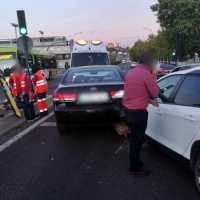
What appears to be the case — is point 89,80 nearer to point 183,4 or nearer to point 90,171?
point 90,171

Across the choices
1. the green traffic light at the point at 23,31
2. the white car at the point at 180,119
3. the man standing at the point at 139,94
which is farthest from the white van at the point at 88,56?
the man standing at the point at 139,94

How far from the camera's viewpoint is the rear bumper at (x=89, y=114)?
18.6ft

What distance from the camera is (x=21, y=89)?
27.2ft

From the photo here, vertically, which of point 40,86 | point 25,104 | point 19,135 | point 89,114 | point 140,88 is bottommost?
point 19,135

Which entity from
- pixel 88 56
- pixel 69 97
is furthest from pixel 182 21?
pixel 69 97

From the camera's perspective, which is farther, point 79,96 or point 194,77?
point 79,96

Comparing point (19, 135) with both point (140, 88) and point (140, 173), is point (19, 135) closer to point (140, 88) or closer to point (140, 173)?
point (140, 173)

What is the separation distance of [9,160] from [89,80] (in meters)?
2.49

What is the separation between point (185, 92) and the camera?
396 centimetres

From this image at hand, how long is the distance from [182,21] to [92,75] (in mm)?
27995

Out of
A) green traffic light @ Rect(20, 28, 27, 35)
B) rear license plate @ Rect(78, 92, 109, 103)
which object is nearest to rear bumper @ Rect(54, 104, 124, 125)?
rear license plate @ Rect(78, 92, 109, 103)

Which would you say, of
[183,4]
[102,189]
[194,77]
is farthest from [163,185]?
[183,4]

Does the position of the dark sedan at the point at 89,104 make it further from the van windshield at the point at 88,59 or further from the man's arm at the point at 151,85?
the van windshield at the point at 88,59

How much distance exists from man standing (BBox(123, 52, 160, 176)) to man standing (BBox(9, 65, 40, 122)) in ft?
16.2
